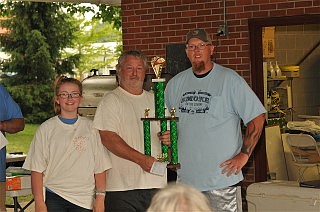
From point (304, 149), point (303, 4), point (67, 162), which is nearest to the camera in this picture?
point (67, 162)

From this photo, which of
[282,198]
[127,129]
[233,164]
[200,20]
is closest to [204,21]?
[200,20]

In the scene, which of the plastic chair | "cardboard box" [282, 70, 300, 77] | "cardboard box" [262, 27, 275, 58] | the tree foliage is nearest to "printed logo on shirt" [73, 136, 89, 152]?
the plastic chair

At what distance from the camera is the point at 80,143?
19.3 feet

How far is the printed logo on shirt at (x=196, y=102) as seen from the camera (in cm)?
569

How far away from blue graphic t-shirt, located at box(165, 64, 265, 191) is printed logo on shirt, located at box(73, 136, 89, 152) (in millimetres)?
678

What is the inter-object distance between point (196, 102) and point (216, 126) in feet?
0.67

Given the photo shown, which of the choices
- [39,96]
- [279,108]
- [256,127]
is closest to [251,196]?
[256,127]

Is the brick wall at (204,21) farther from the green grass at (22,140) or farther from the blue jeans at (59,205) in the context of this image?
the green grass at (22,140)

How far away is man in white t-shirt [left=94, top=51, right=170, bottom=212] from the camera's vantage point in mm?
5961

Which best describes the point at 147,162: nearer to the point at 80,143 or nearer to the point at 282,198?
the point at 80,143

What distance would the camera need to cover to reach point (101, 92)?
11570 millimetres

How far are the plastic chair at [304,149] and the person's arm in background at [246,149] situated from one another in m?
5.53

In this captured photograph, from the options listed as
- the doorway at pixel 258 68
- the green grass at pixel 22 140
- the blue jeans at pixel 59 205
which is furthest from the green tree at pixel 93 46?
the blue jeans at pixel 59 205

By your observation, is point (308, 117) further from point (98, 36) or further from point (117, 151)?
point (98, 36)
